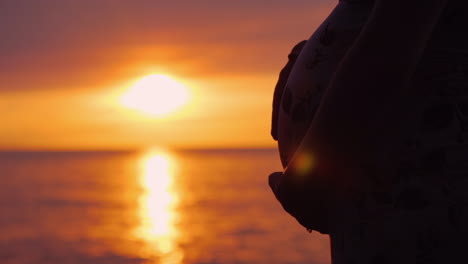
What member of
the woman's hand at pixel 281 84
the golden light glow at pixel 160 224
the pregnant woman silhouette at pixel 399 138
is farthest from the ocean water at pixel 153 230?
the pregnant woman silhouette at pixel 399 138

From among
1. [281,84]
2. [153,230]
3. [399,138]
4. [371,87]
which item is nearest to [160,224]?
[153,230]

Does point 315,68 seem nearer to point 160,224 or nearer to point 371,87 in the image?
point 371,87

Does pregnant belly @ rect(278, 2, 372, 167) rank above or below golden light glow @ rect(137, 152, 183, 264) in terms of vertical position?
below

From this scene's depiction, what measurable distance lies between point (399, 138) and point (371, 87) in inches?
6.8

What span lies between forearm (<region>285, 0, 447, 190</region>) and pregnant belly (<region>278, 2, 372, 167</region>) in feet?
0.90

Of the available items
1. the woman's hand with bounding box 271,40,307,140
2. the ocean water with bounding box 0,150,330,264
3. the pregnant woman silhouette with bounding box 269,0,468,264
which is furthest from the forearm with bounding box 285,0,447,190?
the ocean water with bounding box 0,150,330,264

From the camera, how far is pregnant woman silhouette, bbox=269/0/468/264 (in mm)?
1405

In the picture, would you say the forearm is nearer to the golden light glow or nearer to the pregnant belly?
the pregnant belly

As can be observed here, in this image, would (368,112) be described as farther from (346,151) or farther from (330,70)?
(330,70)

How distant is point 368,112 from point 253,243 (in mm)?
31448

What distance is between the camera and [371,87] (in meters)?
1.42

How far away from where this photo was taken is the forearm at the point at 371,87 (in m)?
1.38

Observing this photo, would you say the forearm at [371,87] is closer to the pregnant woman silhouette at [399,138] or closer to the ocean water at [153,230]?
the pregnant woman silhouette at [399,138]

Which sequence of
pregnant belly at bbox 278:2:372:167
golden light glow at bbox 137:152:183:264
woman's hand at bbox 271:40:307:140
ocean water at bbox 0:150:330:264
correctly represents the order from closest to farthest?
pregnant belly at bbox 278:2:372:167
woman's hand at bbox 271:40:307:140
ocean water at bbox 0:150:330:264
golden light glow at bbox 137:152:183:264
